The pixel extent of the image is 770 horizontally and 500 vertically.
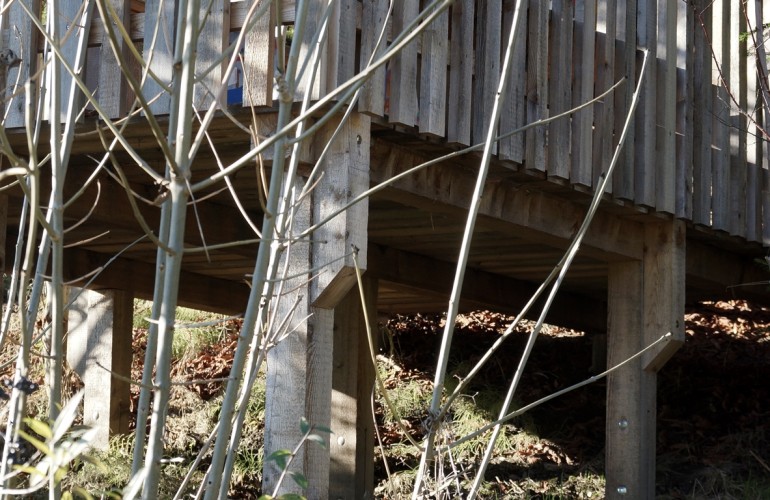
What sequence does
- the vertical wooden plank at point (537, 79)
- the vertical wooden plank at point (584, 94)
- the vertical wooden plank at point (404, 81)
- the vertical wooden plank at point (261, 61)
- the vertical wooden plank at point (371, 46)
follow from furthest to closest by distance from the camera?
the vertical wooden plank at point (584, 94) < the vertical wooden plank at point (537, 79) < the vertical wooden plank at point (404, 81) < the vertical wooden plank at point (371, 46) < the vertical wooden plank at point (261, 61)

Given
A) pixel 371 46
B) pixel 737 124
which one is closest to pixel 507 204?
pixel 371 46

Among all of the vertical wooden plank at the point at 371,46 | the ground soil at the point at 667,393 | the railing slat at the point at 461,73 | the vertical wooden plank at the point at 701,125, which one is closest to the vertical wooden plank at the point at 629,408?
the vertical wooden plank at the point at 701,125

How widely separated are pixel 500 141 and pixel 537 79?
54 centimetres

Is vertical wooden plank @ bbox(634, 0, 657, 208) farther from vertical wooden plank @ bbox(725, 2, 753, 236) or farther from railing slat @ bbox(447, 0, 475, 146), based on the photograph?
railing slat @ bbox(447, 0, 475, 146)

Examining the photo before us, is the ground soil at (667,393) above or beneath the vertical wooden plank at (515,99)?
beneath

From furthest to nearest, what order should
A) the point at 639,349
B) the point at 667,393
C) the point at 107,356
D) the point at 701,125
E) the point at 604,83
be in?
the point at 667,393 < the point at 107,356 < the point at 701,125 < the point at 639,349 < the point at 604,83

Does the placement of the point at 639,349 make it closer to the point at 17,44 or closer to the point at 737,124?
the point at 737,124

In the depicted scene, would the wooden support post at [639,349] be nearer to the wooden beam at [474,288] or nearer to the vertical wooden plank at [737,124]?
the vertical wooden plank at [737,124]

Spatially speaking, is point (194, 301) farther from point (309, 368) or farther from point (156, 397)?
point (156, 397)

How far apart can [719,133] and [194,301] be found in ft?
14.0

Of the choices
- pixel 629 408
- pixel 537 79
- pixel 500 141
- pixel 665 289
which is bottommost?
pixel 629 408

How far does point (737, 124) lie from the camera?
261 inches

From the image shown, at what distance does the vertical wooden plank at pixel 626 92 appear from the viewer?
5.57 metres

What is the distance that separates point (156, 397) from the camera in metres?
1.14
